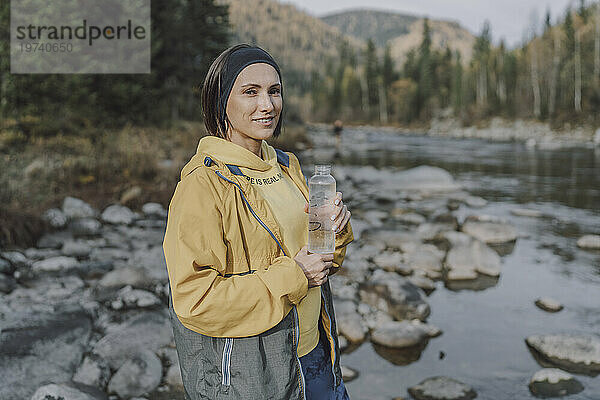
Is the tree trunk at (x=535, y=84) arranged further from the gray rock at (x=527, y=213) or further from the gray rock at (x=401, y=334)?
the gray rock at (x=401, y=334)

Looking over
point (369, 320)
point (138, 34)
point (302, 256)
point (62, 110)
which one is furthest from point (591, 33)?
point (302, 256)

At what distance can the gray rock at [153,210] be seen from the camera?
9780mm

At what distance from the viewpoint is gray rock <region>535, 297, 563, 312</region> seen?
577 cm

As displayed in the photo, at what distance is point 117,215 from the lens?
921 cm

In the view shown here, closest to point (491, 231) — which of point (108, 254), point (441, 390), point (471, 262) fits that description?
point (471, 262)

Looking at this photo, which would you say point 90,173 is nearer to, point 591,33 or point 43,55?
point 43,55

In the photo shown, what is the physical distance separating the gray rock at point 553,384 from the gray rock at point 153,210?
24.4 ft

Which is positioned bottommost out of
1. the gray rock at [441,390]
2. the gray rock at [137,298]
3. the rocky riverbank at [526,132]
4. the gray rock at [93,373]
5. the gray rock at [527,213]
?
the gray rock at [441,390]

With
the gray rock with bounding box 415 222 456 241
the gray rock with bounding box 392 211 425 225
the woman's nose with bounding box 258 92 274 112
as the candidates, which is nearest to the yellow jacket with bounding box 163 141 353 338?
the woman's nose with bounding box 258 92 274 112

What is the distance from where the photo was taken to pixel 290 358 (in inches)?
68.9

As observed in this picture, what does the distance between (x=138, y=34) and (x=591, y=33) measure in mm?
44189

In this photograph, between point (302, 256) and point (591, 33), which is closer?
point (302, 256)

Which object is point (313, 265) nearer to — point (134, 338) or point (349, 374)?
point (349, 374)

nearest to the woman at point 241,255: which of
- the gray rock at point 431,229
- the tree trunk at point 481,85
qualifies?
the gray rock at point 431,229
